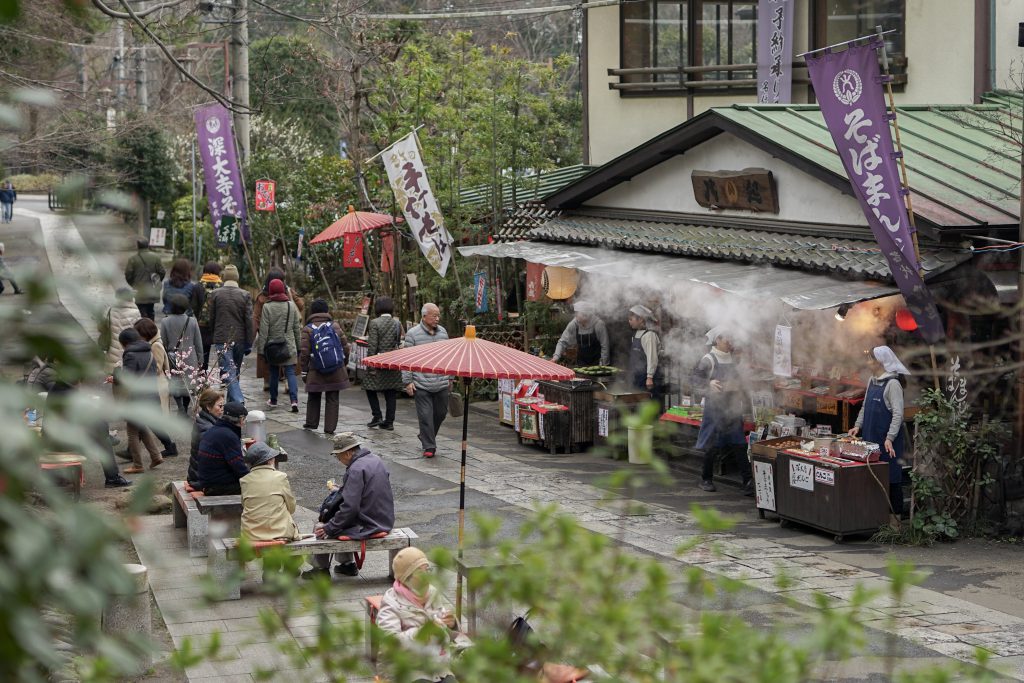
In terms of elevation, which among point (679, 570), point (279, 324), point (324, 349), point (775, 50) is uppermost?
point (775, 50)

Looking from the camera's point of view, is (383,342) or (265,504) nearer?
(265,504)

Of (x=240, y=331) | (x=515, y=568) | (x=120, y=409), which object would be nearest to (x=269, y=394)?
(x=240, y=331)

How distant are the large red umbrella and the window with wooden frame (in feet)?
30.4

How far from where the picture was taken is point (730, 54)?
1864 centimetres

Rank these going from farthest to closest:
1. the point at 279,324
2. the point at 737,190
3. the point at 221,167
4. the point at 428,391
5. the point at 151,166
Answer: the point at 151,166 → the point at 221,167 → the point at 279,324 → the point at 737,190 → the point at 428,391

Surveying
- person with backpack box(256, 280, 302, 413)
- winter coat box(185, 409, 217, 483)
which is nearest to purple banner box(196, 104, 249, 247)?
person with backpack box(256, 280, 302, 413)

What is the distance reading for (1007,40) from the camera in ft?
52.2

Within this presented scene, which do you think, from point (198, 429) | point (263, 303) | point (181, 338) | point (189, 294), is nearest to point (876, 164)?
point (198, 429)

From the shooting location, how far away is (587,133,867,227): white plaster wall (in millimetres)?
14031

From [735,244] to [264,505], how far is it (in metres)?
7.26

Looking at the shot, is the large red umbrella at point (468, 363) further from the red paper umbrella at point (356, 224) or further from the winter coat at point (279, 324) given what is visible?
the red paper umbrella at point (356, 224)

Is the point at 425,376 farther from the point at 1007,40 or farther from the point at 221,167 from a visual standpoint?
the point at 221,167

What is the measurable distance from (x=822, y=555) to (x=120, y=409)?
10378 millimetres

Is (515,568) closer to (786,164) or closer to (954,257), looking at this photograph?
(954,257)
